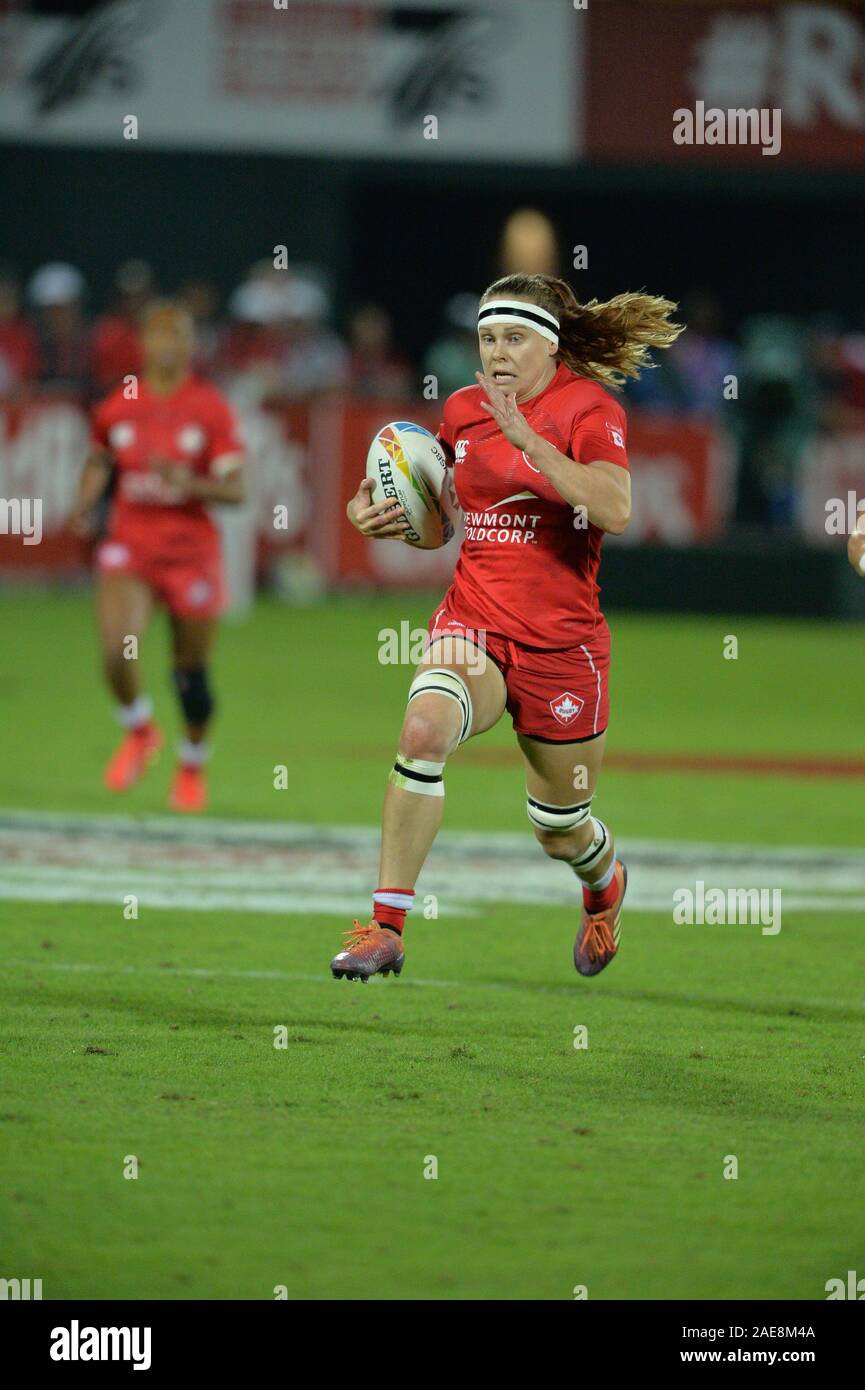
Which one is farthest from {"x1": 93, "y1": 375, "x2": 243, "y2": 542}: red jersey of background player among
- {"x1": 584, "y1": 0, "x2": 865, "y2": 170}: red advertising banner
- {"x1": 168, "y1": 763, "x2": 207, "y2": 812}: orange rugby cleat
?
{"x1": 584, "y1": 0, "x2": 865, "y2": 170}: red advertising banner

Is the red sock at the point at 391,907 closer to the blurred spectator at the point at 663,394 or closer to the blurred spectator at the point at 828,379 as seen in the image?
the blurred spectator at the point at 663,394

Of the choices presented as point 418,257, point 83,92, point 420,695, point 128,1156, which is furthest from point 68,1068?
point 418,257

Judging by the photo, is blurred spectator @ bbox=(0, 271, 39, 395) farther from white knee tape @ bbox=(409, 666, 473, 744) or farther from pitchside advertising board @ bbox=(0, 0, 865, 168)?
white knee tape @ bbox=(409, 666, 473, 744)

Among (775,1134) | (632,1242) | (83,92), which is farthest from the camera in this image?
(83,92)

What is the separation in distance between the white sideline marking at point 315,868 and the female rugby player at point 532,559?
1867mm

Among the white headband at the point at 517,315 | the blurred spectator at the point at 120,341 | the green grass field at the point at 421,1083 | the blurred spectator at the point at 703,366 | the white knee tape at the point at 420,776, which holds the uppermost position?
the blurred spectator at the point at 703,366

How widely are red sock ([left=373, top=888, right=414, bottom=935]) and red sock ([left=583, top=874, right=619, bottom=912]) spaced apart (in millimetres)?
1155

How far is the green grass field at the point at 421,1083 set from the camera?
485 cm

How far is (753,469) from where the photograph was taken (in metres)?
27.2

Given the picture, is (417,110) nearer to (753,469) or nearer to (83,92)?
(83,92)

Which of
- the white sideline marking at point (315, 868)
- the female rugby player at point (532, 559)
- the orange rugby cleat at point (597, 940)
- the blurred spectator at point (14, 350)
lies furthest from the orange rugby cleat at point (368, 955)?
the blurred spectator at point (14, 350)

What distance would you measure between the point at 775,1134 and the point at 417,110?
73.7 feet

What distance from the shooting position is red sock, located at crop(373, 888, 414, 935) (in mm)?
6898

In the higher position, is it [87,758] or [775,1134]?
[87,758]
